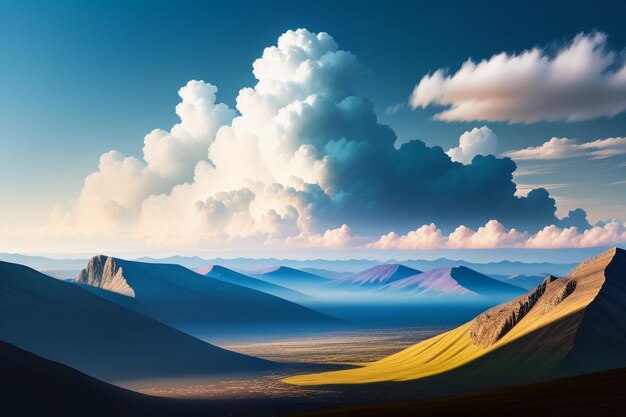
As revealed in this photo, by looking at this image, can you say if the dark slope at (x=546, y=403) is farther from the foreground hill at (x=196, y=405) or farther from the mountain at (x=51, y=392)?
the mountain at (x=51, y=392)

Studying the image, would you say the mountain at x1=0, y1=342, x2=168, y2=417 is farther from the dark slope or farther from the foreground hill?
the dark slope

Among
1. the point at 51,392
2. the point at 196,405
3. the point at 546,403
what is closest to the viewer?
the point at 546,403

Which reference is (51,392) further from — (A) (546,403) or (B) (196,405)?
(A) (546,403)

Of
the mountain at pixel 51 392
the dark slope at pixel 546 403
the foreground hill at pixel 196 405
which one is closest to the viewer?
the dark slope at pixel 546 403

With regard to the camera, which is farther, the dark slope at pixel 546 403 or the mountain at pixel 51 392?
the mountain at pixel 51 392

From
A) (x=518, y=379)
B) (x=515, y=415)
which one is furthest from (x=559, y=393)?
(x=518, y=379)

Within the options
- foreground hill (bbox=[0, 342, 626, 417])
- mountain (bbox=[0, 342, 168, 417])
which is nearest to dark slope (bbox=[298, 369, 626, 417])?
foreground hill (bbox=[0, 342, 626, 417])

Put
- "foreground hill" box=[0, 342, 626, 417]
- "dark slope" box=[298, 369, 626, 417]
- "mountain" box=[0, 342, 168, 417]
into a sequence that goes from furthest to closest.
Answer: "mountain" box=[0, 342, 168, 417] < "foreground hill" box=[0, 342, 626, 417] < "dark slope" box=[298, 369, 626, 417]

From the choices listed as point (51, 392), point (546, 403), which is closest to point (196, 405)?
point (51, 392)

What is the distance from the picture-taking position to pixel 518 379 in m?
185

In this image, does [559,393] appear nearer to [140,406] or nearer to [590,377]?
[590,377]

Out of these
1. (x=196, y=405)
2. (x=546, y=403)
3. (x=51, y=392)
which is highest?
(x=546, y=403)

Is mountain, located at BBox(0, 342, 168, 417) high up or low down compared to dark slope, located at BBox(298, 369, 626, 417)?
down

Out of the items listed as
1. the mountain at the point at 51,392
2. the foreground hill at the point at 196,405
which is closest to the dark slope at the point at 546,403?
the foreground hill at the point at 196,405
